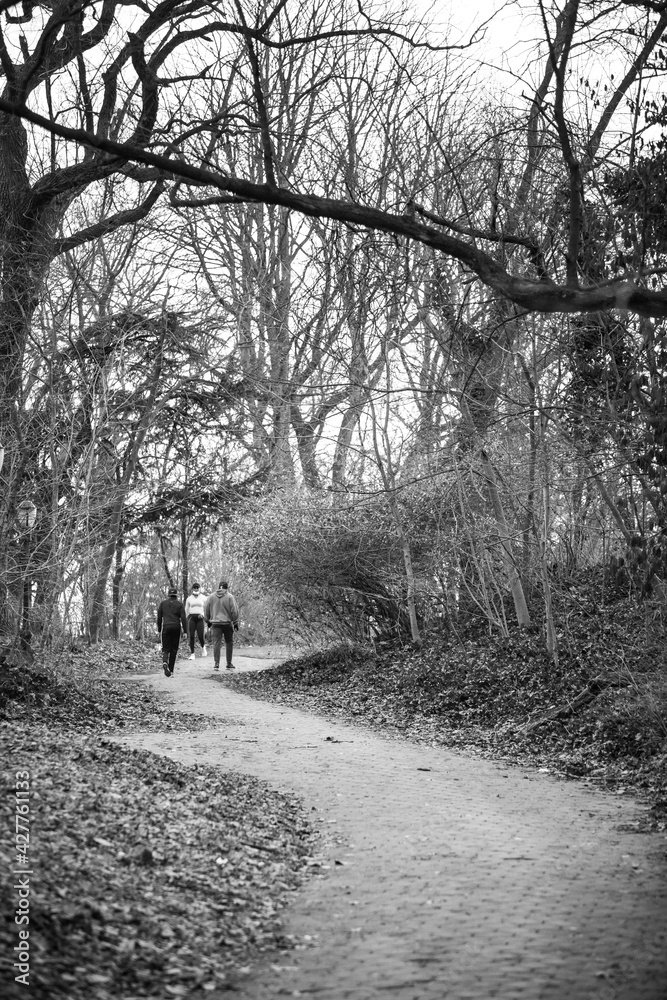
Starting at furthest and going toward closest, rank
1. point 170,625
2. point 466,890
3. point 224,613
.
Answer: point 224,613 → point 170,625 → point 466,890

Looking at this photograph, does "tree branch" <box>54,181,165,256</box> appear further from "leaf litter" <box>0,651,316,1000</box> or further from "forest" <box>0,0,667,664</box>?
"leaf litter" <box>0,651,316,1000</box>

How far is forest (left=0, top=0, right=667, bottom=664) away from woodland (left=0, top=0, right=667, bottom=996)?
90mm

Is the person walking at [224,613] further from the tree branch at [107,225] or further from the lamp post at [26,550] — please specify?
A: the tree branch at [107,225]

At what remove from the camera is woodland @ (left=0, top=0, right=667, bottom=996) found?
9266 millimetres

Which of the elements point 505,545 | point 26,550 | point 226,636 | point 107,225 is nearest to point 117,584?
point 226,636

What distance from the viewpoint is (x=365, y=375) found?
18734 mm

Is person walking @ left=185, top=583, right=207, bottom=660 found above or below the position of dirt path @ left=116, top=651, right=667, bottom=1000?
above

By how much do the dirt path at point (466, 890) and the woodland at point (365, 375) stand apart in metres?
0.68

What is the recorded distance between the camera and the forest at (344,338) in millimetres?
10648

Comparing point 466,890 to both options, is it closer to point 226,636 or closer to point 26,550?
point 26,550

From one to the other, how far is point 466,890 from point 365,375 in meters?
13.8

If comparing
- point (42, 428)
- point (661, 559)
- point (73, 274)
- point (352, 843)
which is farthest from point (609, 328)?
point (73, 274)

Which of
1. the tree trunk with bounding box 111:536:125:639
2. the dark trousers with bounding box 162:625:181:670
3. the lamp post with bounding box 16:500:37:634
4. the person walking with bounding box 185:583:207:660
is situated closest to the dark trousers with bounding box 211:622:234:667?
the dark trousers with bounding box 162:625:181:670

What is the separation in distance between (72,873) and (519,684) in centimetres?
961
